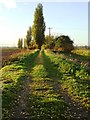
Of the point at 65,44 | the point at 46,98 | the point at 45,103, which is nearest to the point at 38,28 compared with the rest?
the point at 65,44

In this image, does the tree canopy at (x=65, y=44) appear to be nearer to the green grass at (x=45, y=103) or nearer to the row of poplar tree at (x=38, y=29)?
the row of poplar tree at (x=38, y=29)

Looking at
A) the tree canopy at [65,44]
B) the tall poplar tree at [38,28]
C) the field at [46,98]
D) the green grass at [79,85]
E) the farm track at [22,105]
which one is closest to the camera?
the farm track at [22,105]

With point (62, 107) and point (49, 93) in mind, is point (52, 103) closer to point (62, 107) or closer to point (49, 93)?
point (62, 107)

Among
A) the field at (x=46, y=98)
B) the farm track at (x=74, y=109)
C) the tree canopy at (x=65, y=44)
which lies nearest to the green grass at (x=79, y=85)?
the field at (x=46, y=98)

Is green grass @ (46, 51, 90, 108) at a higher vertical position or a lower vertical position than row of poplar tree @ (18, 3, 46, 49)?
lower

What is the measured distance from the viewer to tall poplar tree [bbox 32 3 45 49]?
79938mm

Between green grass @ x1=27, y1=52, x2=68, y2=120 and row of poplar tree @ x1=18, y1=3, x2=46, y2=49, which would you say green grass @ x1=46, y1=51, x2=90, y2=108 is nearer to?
green grass @ x1=27, y1=52, x2=68, y2=120

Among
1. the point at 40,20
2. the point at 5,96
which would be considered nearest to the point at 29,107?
the point at 5,96

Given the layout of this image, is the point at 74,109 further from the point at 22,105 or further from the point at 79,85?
the point at 79,85

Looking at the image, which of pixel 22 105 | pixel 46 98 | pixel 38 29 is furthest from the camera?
pixel 38 29

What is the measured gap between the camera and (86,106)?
39.4 ft

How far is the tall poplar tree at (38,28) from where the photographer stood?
262 feet

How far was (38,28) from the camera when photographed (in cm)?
8050

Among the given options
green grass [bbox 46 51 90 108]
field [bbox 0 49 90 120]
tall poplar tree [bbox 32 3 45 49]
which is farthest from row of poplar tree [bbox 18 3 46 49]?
field [bbox 0 49 90 120]
